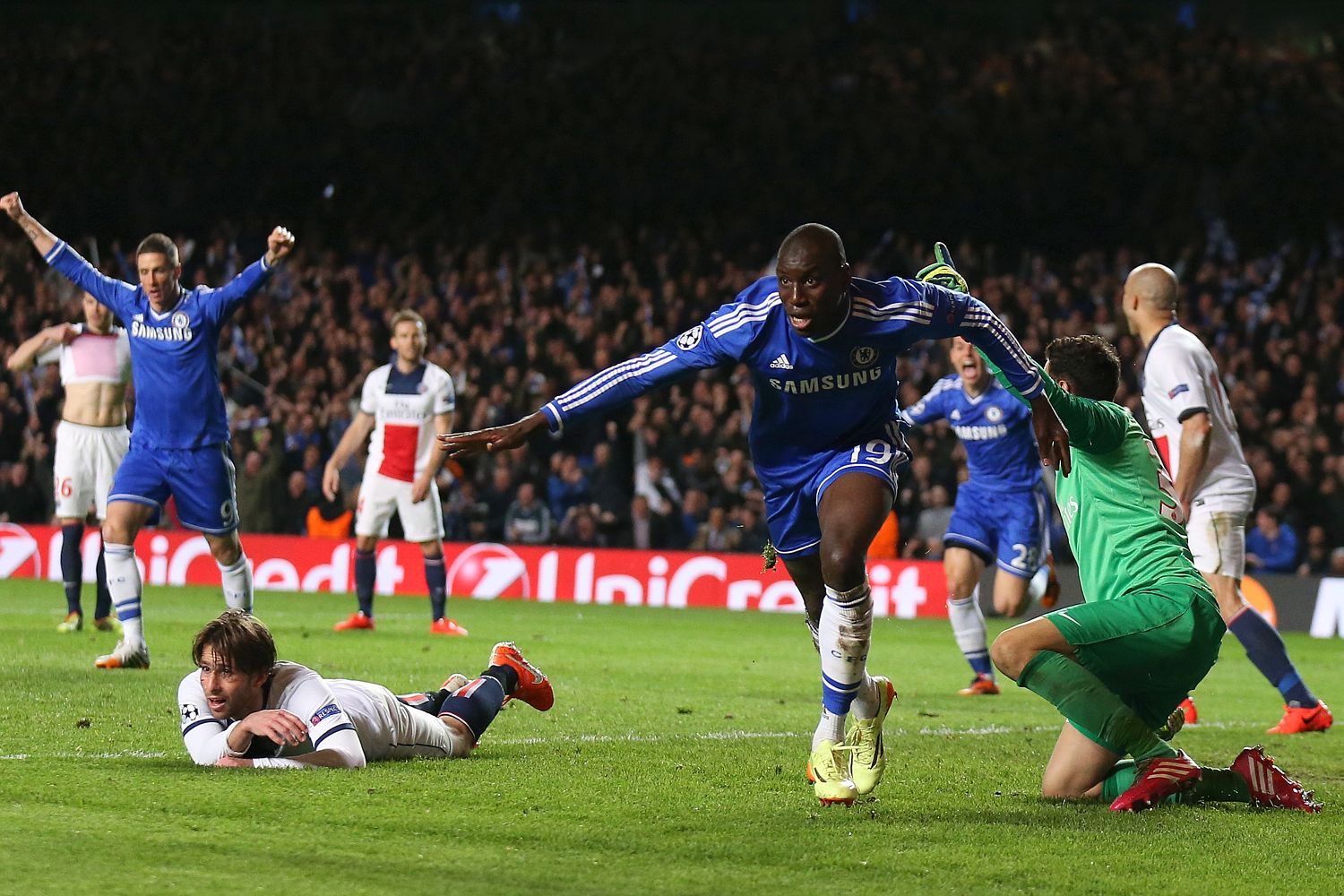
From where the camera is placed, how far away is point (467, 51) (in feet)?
94.0

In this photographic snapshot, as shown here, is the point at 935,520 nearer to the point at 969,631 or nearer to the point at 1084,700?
the point at 969,631

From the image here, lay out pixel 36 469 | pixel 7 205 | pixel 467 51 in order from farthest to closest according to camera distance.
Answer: pixel 467 51 → pixel 36 469 → pixel 7 205

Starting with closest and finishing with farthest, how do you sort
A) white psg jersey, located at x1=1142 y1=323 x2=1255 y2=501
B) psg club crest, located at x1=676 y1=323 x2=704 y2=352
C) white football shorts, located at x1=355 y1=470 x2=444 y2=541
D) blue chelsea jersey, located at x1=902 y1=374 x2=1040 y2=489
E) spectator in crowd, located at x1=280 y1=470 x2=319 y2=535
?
psg club crest, located at x1=676 y1=323 x2=704 y2=352
white psg jersey, located at x1=1142 y1=323 x2=1255 y2=501
blue chelsea jersey, located at x1=902 y1=374 x2=1040 y2=489
white football shorts, located at x1=355 y1=470 x2=444 y2=541
spectator in crowd, located at x1=280 y1=470 x2=319 y2=535

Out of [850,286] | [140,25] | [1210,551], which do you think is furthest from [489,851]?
[140,25]

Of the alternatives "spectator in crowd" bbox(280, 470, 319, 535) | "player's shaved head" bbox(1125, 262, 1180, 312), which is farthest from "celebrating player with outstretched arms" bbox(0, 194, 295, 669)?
"spectator in crowd" bbox(280, 470, 319, 535)

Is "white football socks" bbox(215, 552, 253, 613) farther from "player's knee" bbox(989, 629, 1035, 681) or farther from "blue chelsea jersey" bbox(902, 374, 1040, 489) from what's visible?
"player's knee" bbox(989, 629, 1035, 681)

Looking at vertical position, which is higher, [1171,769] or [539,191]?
[539,191]

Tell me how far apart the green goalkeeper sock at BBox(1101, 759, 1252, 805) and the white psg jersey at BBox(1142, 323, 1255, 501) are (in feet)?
9.17

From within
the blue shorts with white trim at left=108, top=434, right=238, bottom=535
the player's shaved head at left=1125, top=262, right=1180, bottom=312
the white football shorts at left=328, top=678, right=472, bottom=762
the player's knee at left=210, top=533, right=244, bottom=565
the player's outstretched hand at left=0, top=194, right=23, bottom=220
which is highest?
the player's outstretched hand at left=0, top=194, right=23, bottom=220

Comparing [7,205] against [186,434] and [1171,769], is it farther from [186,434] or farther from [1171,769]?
[1171,769]

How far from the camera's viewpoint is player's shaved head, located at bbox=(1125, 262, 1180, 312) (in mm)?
8773

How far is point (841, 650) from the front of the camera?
596 cm

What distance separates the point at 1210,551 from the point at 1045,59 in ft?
60.6

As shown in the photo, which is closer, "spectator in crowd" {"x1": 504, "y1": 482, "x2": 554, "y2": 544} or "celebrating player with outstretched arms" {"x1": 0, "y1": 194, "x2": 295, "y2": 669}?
"celebrating player with outstretched arms" {"x1": 0, "y1": 194, "x2": 295, "y2": 669}
